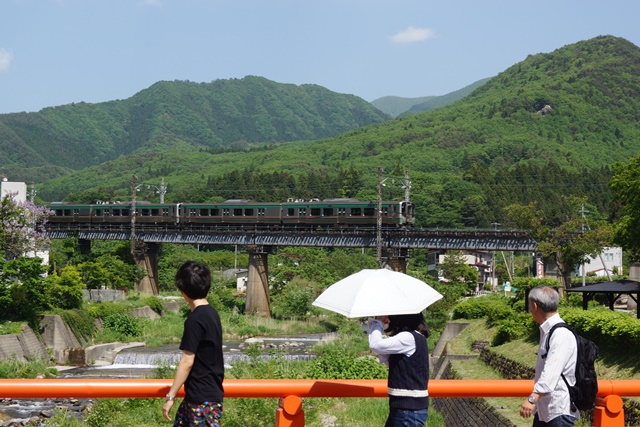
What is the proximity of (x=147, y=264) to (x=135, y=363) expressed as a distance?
33966 millimetres

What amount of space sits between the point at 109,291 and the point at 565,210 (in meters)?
78.7

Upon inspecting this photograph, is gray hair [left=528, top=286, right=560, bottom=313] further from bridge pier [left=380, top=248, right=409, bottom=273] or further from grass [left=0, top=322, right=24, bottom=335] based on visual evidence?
bridge pier [left=380, top=248, right=409, bottom=273]

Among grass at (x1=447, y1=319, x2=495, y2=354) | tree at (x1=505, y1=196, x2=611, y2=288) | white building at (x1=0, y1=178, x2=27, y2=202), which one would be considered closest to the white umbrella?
grass at (x1=447, y1=319, x2=495, y2=354)

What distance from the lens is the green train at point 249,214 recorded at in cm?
6831

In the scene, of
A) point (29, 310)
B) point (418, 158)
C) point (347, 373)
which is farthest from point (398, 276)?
point (418, 158)

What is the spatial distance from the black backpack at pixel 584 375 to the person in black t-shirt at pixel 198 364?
106 inches

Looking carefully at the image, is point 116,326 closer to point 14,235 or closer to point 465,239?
point 14,235

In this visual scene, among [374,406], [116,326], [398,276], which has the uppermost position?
[398,276]

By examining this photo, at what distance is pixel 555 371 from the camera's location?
670cm

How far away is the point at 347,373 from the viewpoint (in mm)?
25547

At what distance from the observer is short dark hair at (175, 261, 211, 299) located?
259 inches

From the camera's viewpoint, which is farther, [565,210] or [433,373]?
[565,210]

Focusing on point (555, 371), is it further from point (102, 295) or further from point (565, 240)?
point (102, 295)

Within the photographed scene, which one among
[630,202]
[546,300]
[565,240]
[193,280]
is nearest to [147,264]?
[565,240]
